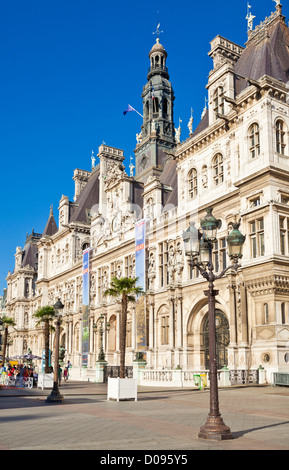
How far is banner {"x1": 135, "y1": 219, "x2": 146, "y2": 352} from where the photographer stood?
136 feet

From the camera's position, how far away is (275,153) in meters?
30.2

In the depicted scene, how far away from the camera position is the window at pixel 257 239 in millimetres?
29328

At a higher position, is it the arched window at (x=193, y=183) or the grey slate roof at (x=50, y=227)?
the grey slate roof at (x=50, y=227)

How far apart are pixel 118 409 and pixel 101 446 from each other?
7.98m

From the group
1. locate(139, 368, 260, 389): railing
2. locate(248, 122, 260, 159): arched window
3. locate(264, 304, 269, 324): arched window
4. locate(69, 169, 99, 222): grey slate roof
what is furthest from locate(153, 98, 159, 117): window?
locate(139, 368, 260, 389): railing

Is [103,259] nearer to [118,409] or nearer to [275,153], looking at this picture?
[275,153]

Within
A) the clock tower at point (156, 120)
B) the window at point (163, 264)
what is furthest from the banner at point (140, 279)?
the clock tower at point (156, 120)

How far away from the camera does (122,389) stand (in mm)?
20578

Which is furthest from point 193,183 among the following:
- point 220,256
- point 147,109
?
point 147,109

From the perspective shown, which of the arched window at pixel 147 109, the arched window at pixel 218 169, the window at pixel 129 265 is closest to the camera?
the arched window at pixel 218 169

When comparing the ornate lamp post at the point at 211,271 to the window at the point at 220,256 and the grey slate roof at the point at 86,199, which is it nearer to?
the window at the point at 220,256

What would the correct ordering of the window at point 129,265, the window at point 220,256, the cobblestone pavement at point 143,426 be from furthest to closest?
the window at point 129,265, the window at point 220,256, the cobblestone pavement at point 143,426

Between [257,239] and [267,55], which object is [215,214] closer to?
[257,239]

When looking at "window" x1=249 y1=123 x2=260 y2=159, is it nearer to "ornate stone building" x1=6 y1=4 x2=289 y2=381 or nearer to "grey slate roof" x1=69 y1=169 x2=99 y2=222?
"ornate stone building" x1=6 y1=4 x2=289 y2=381
